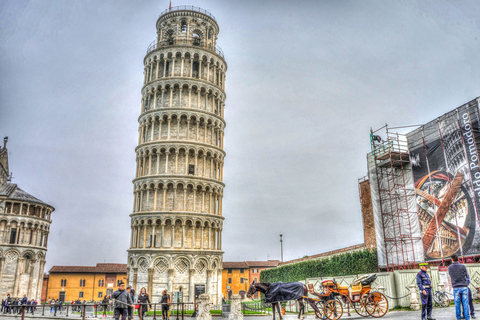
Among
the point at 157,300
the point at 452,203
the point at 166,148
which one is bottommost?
the point at 157,300

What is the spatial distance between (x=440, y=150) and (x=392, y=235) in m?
8.03

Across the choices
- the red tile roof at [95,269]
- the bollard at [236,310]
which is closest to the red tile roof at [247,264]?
the red tile roof at [95,269]

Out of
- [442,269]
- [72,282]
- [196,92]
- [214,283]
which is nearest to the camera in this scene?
[442,269]

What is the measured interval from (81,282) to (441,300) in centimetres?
6653

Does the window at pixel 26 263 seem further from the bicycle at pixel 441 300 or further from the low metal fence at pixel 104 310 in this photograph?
the bicycle at pixel 441 300

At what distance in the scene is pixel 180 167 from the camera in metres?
40.1

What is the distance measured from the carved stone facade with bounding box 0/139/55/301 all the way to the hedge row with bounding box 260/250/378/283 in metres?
36.9

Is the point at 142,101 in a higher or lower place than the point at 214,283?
higher

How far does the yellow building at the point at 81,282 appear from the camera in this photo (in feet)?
229

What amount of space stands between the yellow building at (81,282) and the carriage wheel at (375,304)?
206 feet

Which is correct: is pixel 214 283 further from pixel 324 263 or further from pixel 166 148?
pixel 166 148

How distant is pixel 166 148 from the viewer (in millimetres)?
39844

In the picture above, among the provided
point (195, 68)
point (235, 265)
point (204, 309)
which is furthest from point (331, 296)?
point (235, 265)

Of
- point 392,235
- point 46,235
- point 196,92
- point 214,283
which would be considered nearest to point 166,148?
point 196,92
